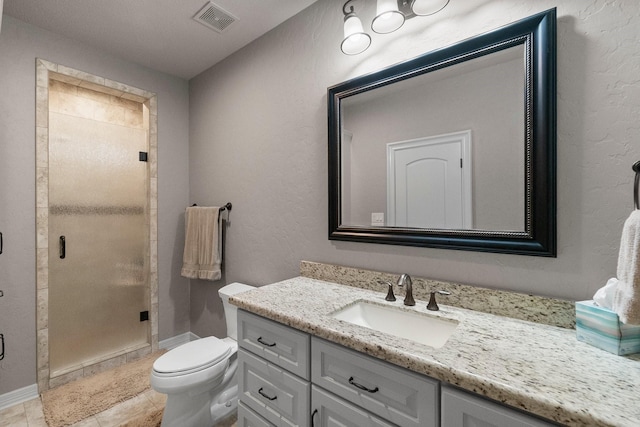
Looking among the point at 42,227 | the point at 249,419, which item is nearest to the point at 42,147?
the point at 42,227

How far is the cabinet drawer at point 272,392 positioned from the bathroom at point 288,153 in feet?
2.21

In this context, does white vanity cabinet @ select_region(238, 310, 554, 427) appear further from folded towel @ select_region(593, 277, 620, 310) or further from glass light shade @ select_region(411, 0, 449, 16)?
glass light shade @ select_region(411, 0, 449, 16)

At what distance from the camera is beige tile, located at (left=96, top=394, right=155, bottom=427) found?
5.73ft

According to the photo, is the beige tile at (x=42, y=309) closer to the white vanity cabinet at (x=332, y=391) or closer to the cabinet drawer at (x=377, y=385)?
the white vanity cabinet at (x=332, y=391)

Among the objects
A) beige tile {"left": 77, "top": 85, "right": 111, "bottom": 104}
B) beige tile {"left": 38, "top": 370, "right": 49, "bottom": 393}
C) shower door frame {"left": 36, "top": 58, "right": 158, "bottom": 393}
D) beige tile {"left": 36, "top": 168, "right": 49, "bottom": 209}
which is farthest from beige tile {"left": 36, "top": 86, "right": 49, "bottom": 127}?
beige tile {"left": 38, "top": 370, "right": 49, "bottom": 393}

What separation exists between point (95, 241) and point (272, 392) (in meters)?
2.06

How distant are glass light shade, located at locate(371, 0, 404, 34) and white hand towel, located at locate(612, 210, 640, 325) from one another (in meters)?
1.13

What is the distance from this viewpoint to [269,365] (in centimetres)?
120

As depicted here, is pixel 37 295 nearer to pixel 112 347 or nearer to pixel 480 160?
pixel 112 347

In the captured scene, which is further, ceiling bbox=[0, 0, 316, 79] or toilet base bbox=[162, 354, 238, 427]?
ceiling bbox=[0, 0, 316, 79]

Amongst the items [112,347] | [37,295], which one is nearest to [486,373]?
[37,295]

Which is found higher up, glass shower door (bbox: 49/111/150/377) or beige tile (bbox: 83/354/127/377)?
glass shower door (bbox: 49/111/150/377)

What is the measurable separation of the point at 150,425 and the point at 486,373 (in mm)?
1895

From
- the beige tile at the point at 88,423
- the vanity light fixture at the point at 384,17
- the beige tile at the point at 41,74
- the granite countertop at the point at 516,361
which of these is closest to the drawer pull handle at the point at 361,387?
the granite countertop at the point at 516,361
